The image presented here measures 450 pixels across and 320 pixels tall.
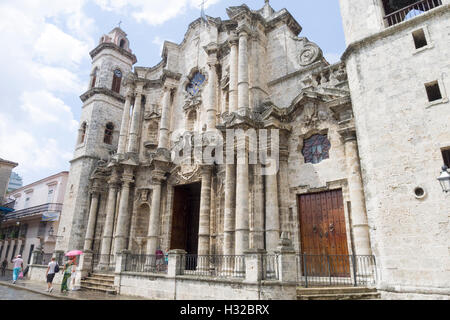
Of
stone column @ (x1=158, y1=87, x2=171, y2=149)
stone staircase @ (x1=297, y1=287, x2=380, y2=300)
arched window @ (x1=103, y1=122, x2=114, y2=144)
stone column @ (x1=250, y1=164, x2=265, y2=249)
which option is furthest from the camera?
arched window @ (x1=103, y1=122, x2=114, y2=144)

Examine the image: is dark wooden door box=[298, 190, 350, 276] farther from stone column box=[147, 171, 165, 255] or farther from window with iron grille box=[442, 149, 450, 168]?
stone column box=[147, 171, 165, 255]

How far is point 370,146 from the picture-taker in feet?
29.1

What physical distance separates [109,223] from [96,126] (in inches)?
299

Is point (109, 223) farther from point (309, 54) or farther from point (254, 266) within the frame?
point (309, 54)

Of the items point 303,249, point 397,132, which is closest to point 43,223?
point 303,249

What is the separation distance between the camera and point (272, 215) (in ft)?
36.5

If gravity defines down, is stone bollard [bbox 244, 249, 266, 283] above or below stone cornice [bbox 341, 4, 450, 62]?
below

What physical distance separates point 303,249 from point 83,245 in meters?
14.1

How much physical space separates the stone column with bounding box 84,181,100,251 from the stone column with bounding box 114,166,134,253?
2532 millimetres

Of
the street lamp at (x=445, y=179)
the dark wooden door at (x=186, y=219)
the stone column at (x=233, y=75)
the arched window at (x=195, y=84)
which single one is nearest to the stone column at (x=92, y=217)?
the dark wooden door at (x=186, y=219)

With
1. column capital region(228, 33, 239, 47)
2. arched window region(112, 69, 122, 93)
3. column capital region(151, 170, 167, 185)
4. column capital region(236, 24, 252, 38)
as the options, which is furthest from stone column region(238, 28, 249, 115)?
arched window region(112, 69, 122, 93)

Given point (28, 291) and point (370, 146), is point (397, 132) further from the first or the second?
point (28, 291)

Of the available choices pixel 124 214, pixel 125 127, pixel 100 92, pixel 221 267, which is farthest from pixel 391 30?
pixel 100 92

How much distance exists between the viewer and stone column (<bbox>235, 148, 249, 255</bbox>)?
422 inches
